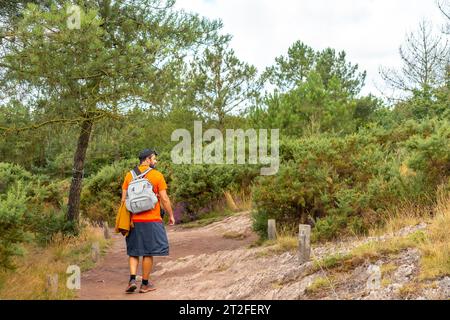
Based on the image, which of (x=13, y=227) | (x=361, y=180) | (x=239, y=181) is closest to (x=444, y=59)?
(x=239, y=181)

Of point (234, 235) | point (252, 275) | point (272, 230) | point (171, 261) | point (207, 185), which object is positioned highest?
point (207, 185)

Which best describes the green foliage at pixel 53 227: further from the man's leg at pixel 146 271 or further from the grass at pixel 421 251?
the grass at pixel 421 251

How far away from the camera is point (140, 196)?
732 cm

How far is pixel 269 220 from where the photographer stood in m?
10.2

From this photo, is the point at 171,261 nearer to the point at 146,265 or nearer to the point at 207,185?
the point at 146,265

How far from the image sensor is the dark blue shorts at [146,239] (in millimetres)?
7559

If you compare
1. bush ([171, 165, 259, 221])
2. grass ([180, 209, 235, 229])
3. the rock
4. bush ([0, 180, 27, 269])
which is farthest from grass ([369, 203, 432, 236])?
bush ([171, 165, 259, 221])

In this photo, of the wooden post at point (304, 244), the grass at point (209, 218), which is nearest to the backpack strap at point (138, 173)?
the wooden post at point (304, 244)

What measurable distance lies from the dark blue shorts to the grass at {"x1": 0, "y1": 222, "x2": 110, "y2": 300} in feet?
3.59

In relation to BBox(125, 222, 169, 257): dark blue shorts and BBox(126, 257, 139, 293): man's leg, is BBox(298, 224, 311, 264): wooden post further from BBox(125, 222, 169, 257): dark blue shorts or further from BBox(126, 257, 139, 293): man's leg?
BBox(126, 257, 139, 293): man's leg

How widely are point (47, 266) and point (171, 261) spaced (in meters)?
2.12

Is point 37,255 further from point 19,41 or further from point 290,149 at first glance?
point 290,149

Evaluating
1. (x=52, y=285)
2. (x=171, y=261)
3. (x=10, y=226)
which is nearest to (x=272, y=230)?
(x=171, y=261)

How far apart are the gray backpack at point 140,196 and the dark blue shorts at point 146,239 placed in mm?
267
